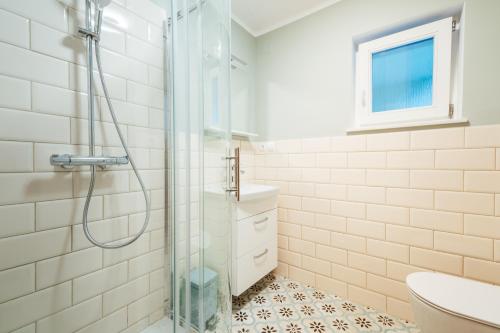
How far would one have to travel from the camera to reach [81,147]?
2.95 feet

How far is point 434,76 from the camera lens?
1.31m

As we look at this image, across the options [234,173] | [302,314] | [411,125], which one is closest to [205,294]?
[234,173]

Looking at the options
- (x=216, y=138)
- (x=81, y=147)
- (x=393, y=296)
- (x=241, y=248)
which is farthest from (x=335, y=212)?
(x=81, y=147)

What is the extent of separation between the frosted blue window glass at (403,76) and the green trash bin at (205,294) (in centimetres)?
153

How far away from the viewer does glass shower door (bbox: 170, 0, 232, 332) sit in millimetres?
859

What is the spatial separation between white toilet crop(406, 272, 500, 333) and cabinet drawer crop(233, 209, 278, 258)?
845 millimetres

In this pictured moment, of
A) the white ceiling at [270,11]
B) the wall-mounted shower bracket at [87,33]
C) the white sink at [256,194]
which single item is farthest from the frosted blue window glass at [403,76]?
the wall-mounted shower bracket at [87,33]

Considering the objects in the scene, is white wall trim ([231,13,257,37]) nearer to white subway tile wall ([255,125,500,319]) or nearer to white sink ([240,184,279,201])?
white subway tile wall ([255,125,500,319])

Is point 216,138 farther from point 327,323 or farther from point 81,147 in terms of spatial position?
point 327,323

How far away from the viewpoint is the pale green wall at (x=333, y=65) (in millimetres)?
1123

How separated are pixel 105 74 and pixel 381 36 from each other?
177 centimetres

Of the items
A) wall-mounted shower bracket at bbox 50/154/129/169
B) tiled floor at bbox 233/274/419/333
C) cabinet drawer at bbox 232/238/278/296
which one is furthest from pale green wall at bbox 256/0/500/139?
wall-mounted shower bracket at bbox 50/154/129/169

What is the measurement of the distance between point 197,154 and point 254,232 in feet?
2.63

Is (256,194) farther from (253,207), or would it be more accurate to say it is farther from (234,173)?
(234,173)
